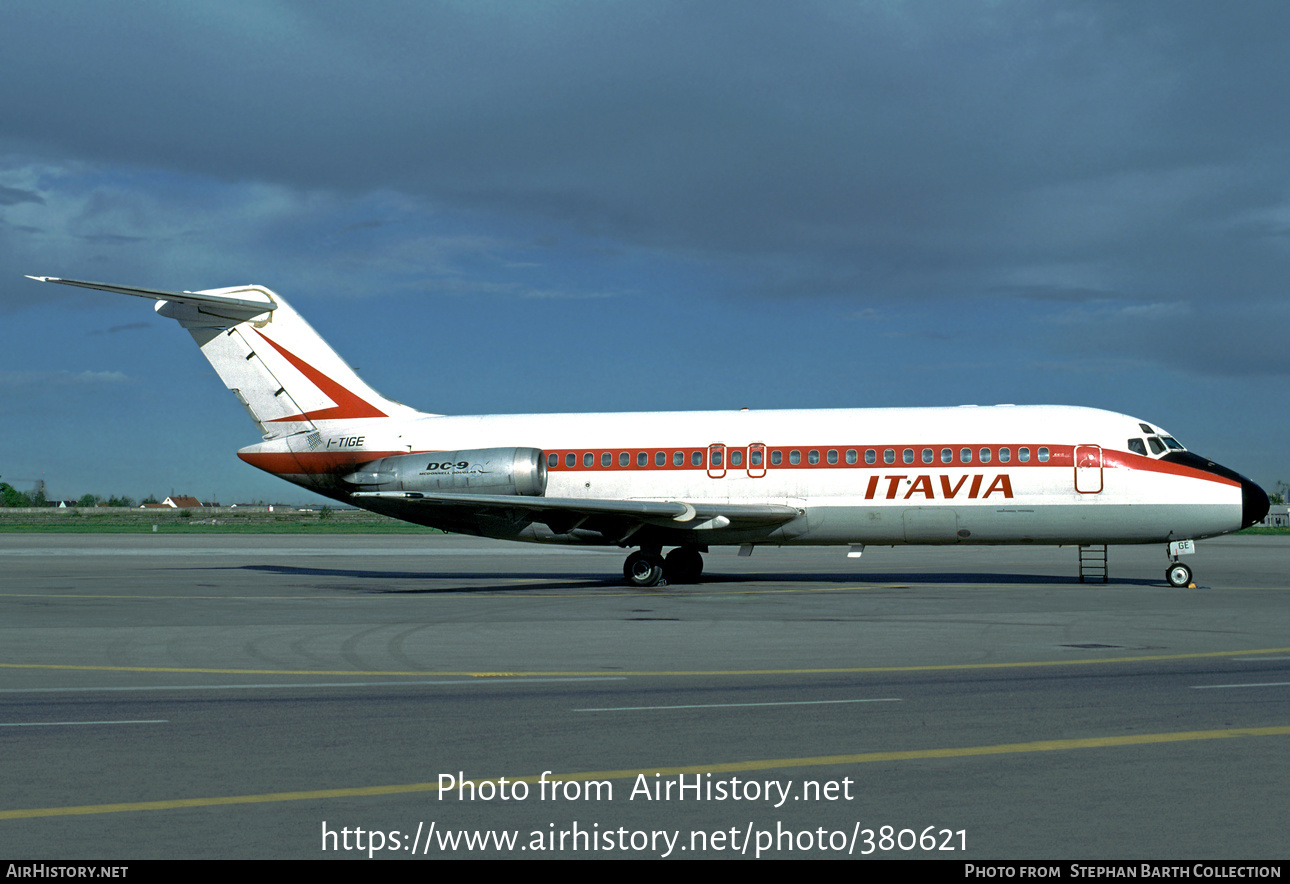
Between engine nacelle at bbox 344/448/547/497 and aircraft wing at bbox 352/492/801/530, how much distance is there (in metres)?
0.53

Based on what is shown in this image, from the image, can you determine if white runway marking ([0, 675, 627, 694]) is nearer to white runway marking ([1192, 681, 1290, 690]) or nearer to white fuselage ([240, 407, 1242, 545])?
white runway marking ([1192, 681, 1290, 690])

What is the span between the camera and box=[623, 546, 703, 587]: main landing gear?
26.9 meters

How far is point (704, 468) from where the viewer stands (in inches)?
1076

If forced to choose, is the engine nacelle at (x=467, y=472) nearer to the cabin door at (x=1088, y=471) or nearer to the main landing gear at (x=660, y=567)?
the main landing gear at (x=660, y=567)

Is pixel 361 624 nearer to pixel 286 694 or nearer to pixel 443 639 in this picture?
pixel 443 639

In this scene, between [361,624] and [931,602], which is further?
[931,602]

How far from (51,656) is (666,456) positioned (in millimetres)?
15841

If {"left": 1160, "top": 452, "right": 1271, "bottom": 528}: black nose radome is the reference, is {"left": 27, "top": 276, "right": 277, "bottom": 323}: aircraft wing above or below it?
above

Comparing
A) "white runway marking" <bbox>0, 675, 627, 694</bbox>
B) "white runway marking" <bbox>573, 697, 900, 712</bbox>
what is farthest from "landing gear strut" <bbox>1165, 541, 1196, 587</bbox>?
"white runway marking" <bbox>0, 675, 627, 694</bbox>

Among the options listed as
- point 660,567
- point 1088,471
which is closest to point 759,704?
point 660,567

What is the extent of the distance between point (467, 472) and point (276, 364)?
244 inches

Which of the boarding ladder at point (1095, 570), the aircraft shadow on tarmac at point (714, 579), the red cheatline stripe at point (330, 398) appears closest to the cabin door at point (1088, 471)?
the boarding ladder at point (1095, 570)
